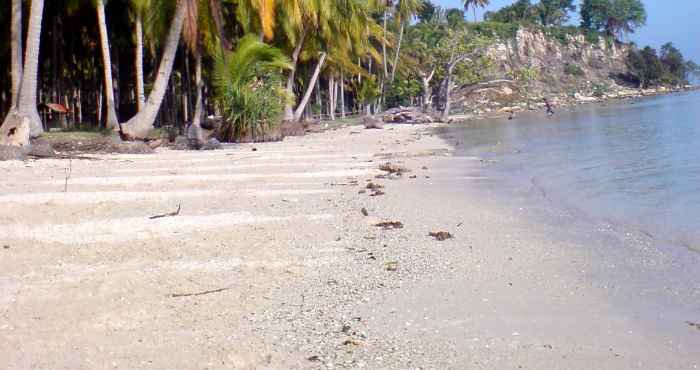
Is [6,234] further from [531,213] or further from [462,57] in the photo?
[462,57]

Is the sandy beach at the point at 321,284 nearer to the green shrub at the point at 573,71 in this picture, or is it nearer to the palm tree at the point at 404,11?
the palm tree at the point at 404,11

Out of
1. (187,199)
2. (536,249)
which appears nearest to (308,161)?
(187,199)

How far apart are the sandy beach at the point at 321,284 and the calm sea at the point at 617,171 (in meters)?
0.69

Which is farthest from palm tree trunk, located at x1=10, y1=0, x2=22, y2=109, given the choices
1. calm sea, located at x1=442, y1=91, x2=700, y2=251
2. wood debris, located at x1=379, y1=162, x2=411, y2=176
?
calm sea, located at x1=442, y1=91, x2=700, y2=251

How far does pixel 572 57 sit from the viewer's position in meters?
81.0

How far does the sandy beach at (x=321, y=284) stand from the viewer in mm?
3977

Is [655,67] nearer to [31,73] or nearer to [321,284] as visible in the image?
[31,73]

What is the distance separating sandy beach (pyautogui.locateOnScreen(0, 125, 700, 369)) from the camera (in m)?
3.98

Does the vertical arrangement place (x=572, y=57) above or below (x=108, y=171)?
above

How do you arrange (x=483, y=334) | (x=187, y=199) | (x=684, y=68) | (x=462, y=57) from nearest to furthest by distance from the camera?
(x=483, y=334) → (x=187, y=199) → (x=462, y=57) → (x=684, y=68)

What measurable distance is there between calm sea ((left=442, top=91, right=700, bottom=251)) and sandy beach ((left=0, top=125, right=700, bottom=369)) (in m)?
0.69

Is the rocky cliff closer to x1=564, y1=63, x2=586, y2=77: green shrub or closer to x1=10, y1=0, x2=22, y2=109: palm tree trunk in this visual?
x1=564, y1=63, x2=586, y2=77: green shrub

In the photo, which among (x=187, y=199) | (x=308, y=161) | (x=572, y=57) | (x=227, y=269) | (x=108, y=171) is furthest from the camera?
(x=572, y=57)

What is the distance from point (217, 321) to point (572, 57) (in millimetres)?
81809
